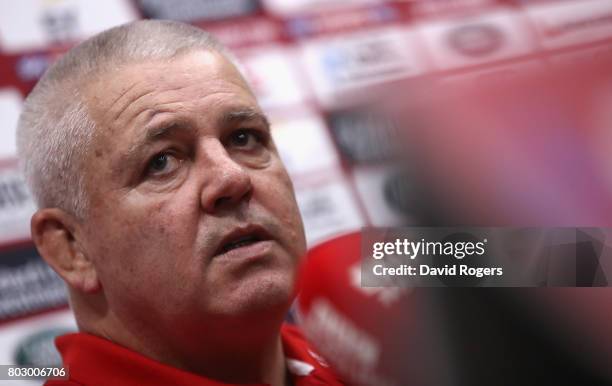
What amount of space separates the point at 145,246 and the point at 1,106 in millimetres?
846

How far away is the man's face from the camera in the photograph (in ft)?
2.93

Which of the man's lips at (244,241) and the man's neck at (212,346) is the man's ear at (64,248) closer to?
the man's neck at (212,346)

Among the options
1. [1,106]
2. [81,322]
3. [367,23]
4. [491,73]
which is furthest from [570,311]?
[367,23]

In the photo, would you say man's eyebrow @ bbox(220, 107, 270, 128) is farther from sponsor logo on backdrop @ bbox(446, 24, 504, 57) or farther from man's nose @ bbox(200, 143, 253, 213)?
sponsor logo on backdrop @ bbox(446, 24, 504, 57)

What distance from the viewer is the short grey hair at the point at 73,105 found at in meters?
0.98

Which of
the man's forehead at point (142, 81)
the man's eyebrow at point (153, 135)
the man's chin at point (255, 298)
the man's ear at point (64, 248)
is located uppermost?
the man's forehead at point (142, 81)

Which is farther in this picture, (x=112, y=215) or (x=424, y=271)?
(x=112, y=215)

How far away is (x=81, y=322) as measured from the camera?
1.04 metres

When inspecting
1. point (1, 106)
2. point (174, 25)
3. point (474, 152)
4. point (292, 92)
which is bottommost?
point (474, 152)

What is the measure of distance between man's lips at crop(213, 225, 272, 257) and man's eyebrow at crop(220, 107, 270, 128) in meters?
0.15

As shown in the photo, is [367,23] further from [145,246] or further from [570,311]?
[570,311]

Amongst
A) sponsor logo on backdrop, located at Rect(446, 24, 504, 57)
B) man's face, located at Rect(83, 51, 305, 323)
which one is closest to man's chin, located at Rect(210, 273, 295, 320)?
man's face, located at Rect(83, 51, 305, 323)

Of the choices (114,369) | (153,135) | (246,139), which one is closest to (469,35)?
(246,139)

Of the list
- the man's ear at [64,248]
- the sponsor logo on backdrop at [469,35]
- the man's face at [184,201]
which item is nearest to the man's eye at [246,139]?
the man's face at [184,201]
